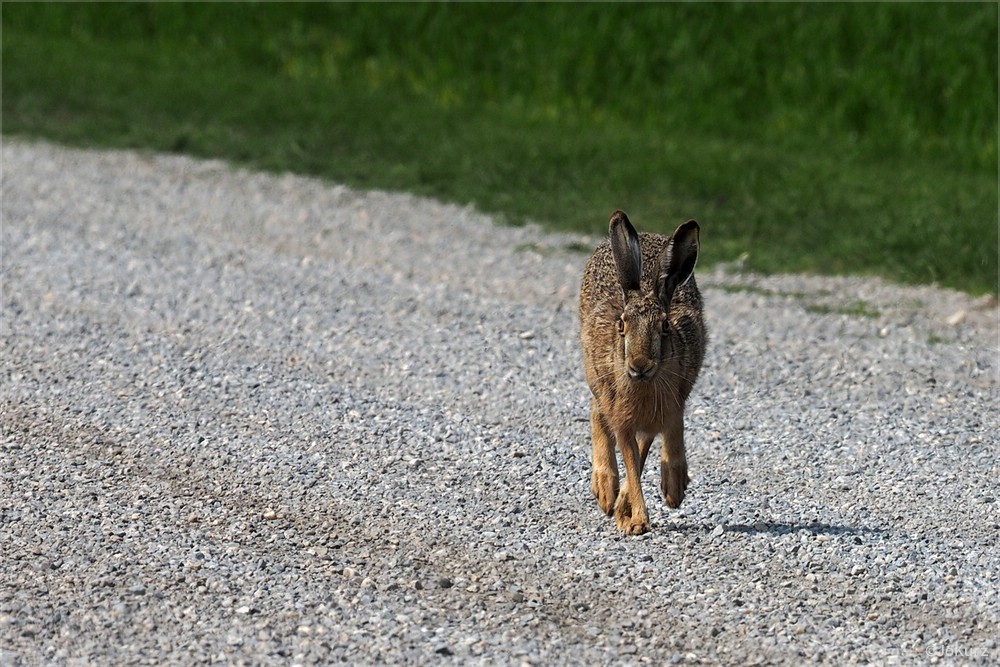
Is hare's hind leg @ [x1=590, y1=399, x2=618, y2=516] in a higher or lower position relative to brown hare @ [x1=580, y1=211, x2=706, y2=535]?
lower

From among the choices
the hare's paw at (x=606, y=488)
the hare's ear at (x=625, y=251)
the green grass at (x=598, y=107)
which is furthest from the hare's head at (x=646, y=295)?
the green grass at (x=598, y=107)

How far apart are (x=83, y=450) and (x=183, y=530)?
3.21 ft

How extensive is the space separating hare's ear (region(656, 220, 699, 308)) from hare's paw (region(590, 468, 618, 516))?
79 cm

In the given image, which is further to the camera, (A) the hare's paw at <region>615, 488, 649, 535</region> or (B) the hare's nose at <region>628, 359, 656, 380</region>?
(A) the hare's paw at <region>615, 488, 649, 535</region>

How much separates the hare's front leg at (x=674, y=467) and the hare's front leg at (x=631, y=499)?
111mm

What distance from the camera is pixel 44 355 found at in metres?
7.55

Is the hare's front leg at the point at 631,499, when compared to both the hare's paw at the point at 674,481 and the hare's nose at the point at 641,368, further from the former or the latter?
the hare's nose at the point at 641,368

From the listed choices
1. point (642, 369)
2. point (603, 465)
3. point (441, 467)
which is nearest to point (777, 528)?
point (603, 465)

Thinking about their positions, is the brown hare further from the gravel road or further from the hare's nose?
the gravel road

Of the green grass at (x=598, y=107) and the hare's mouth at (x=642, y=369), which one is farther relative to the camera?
the green grass at (x=598, y=107)

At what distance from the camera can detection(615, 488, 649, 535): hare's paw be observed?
221 inches

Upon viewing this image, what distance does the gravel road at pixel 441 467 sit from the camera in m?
4.88

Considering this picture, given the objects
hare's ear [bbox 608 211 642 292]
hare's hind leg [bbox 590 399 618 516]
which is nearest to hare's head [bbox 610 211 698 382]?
hare's ear [bbox 608 211 642 292]

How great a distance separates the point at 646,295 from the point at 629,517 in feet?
2.81
